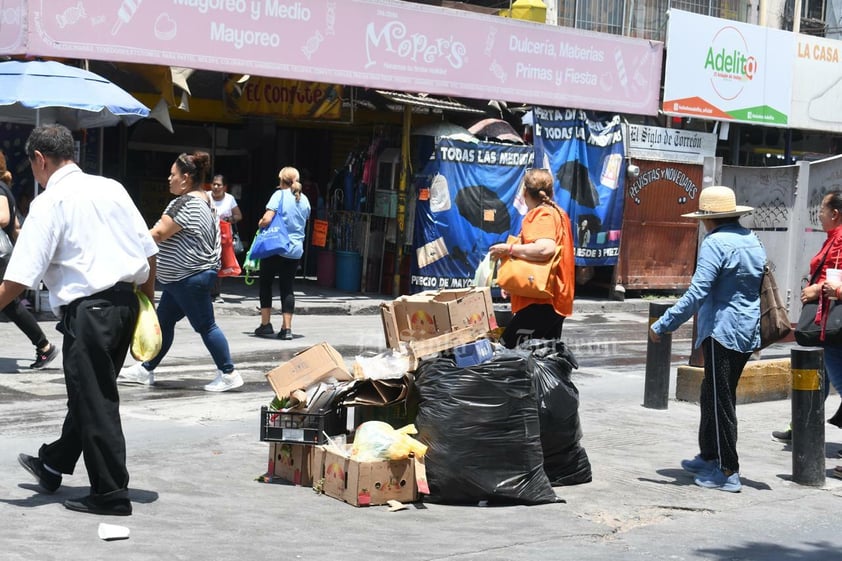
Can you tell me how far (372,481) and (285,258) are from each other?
7.07 meters

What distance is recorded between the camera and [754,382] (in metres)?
11.2

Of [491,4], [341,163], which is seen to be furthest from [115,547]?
[491,4]

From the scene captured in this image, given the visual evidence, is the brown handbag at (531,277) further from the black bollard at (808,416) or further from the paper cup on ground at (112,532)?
the paper cup on ground at (112,532)

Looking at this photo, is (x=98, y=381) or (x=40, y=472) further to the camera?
(x=40, y=472)

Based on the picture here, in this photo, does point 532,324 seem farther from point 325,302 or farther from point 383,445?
point 325,302

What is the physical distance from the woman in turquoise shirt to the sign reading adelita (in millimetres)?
4025

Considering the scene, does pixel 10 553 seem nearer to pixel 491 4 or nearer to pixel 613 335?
pixel 613 335

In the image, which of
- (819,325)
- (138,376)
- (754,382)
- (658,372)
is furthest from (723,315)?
(138,376)

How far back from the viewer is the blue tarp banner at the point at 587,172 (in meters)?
19.6

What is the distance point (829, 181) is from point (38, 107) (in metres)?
8.24

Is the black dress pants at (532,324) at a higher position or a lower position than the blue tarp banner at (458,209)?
lower

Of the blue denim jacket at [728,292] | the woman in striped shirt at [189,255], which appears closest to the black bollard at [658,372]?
the blue denim jacket at [728,292]

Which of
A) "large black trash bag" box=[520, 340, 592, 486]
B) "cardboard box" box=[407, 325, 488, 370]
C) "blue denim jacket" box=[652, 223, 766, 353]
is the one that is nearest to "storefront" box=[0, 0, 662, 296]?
"cardboard box" box=[407, 325, 488, 370]

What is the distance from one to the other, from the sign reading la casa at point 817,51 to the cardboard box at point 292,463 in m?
19.1
